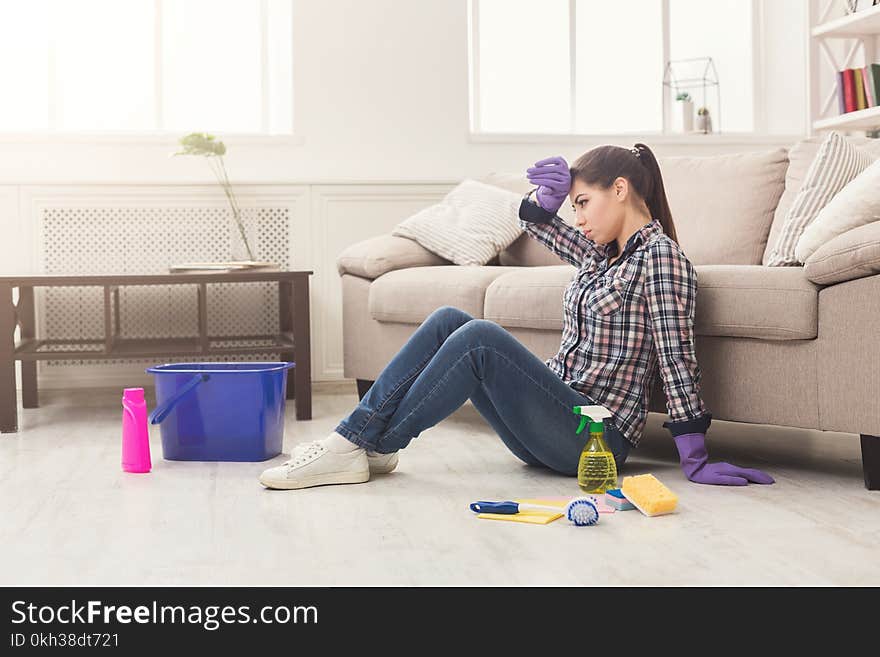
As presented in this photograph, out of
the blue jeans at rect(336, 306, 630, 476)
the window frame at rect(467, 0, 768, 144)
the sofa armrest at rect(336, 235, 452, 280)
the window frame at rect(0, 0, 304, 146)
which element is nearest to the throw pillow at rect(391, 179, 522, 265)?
the sofa armrest at rect(336, 235, 452, 280)

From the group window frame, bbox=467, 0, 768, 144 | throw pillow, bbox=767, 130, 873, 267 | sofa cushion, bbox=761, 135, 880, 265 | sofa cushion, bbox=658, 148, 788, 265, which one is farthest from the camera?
window frame, bbox=467, 0, 768, 144

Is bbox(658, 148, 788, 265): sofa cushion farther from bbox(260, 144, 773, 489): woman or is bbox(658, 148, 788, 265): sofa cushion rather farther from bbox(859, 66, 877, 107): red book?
bbox(859, 66, 877, 107): red book

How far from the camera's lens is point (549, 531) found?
1.92 meters

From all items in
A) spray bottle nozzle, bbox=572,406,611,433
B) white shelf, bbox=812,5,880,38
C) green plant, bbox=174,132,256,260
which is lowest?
spray bottle nozzle, bbox=572,406,611,433

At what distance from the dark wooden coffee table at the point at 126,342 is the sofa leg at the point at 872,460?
1805 mm

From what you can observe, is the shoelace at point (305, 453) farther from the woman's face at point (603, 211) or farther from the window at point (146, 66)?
the window at point (146, 66)

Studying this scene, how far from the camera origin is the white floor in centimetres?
166

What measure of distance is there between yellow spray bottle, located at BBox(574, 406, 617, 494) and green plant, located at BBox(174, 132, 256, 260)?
2.21 m

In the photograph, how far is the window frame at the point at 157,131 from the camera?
414cm

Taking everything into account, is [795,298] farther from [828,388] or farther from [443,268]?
[443,268]

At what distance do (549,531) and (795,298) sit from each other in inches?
32.6

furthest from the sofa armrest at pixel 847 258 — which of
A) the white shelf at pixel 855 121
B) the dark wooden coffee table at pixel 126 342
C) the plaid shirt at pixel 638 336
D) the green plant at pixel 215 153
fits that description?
the green plant at pixel 215 153
